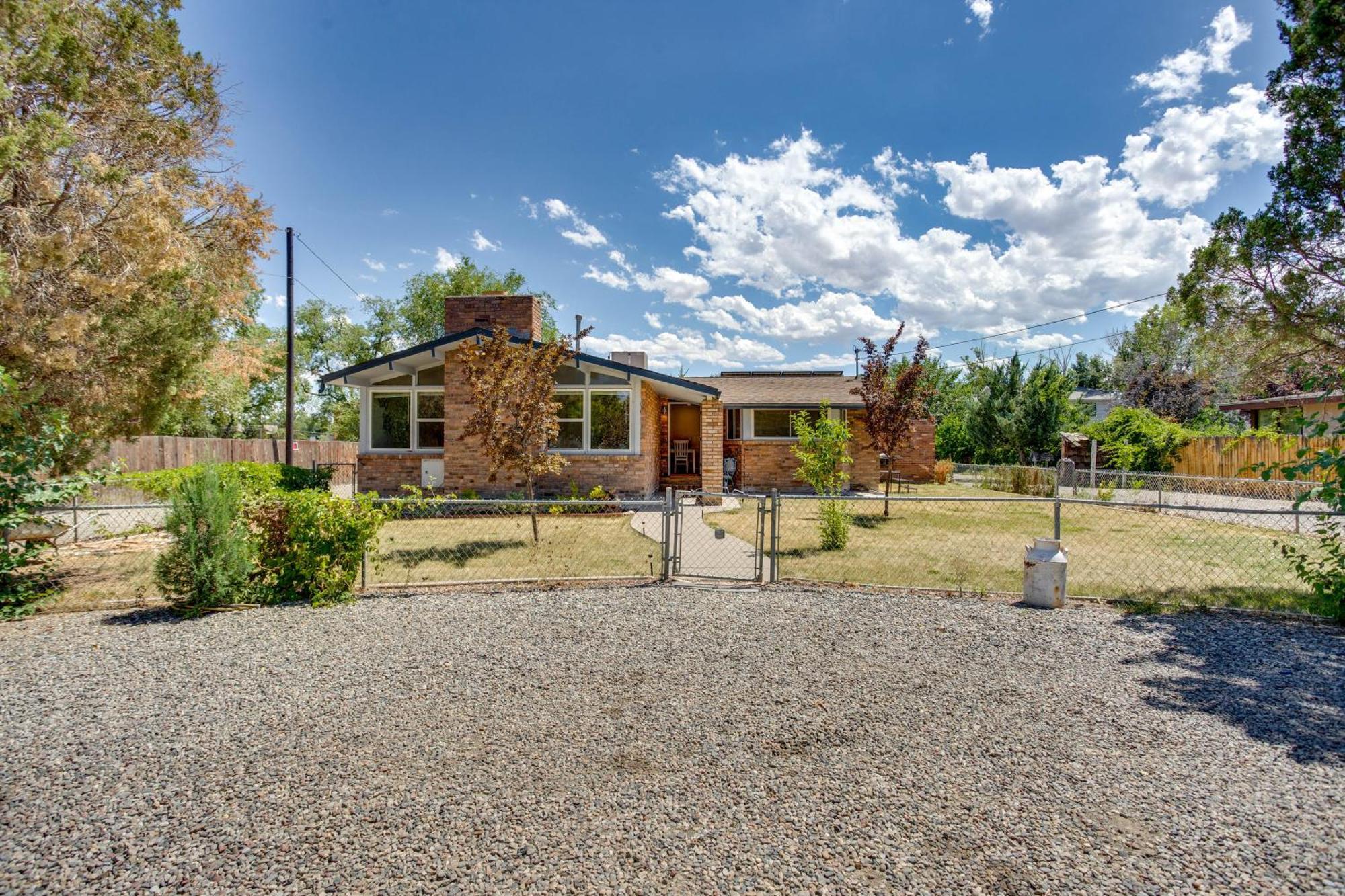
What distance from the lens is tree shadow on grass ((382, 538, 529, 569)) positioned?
847 centimetres

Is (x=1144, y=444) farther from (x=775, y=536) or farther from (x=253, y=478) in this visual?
(x=253, y=478)

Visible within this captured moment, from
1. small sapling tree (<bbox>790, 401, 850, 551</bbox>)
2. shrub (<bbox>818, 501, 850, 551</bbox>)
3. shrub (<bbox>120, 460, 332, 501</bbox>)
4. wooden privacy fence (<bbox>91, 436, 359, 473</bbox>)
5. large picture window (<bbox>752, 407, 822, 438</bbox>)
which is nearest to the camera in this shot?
shrub (<bbox>818, 501, 850, 551</bbox>)

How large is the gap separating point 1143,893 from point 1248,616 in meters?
5.38

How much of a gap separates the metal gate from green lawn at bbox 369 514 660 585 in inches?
17.4

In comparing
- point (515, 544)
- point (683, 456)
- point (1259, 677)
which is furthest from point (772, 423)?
point (1259, 677)

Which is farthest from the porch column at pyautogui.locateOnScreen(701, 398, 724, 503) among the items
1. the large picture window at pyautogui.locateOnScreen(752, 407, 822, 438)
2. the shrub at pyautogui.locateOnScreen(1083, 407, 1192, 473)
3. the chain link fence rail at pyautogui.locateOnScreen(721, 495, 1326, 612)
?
the shrub at pyautogui.locateOnScreen(1083, 407, 1192, 473)

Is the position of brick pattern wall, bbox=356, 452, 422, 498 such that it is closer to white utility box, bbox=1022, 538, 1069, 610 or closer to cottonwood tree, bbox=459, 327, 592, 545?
cottonwood tree, bbox=459, 327, 592, 545

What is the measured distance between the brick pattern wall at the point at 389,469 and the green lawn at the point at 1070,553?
7168 mm

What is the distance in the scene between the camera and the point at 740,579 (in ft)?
23.9

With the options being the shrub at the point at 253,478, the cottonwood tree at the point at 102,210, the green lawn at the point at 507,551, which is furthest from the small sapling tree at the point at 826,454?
the cottonwood tree at the point at 102,210

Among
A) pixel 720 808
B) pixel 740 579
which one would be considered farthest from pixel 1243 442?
pixel 720 808

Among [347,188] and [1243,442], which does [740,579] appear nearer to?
[347,188]

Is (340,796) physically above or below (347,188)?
below

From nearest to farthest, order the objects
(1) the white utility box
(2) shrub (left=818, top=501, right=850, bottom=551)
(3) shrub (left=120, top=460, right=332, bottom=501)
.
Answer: (1) the white utility box < (2) shrub (left=818, top=501, right=850, bottom=551) < (3) shrub (left=120, top=460, right=332, bottom=501)
